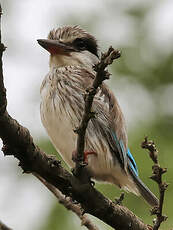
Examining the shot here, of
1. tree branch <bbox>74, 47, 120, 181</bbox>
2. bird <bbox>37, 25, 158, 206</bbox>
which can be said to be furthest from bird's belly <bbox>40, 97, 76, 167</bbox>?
tree branch <bbox>74, 47, 120, 181</bbox>

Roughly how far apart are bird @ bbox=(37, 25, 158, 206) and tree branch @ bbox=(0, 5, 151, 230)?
1.40 feet

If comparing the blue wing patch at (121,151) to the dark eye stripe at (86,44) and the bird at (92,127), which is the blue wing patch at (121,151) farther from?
the dark eye stripe at (86,44)

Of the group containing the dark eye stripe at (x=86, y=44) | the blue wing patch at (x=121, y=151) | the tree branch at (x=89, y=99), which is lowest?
the blue wing patch at (x=121, y=151)

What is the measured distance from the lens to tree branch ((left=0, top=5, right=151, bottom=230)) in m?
2.74

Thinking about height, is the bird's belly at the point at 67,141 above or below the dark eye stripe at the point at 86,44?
below

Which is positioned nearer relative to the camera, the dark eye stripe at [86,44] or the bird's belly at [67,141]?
the bird's belly at [67,141]

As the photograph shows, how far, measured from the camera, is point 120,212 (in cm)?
329

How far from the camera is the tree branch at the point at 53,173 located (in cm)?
274

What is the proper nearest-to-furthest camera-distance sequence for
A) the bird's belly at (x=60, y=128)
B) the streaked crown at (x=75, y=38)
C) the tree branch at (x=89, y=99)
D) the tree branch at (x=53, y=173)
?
the tree branch at (x=89, y=99) → the tree branch at (x=53, y=173) → the bird's belly at (x=60, y=128) → the streaked crown at (x=75, y=38)

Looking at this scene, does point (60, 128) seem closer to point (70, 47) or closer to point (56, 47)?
point (56, 47)

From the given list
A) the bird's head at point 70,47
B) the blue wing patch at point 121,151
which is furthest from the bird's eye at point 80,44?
the blue wing patch at point 121,151

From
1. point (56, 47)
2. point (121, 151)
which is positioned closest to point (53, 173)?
point (121, 151)

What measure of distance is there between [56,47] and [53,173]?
1.65m


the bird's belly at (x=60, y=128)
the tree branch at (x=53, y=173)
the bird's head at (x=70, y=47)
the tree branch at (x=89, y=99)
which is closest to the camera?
the tree branch at (x=89, y=99)
